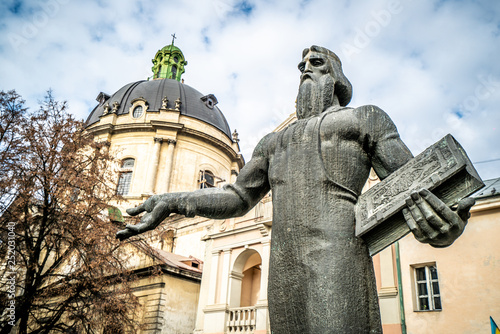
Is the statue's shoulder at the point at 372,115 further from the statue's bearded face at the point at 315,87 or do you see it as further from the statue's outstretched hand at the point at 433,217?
the statue's outstretched hand at the point at 433,217

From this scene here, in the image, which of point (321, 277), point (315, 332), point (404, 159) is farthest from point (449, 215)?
point (315, 332)

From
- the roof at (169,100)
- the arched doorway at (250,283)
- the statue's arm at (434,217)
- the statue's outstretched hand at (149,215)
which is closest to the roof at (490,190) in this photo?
the arched doorway at (250,283)

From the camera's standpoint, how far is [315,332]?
245cm

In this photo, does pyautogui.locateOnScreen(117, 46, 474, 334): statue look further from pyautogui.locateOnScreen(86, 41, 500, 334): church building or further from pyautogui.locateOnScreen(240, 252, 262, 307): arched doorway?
pyautogui.locateOnScreen(240, 252, 262, 307): arched doorway

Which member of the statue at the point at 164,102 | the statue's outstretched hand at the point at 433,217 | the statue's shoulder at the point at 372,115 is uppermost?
the statue at the point at 164,102

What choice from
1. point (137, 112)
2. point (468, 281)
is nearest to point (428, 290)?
point (468, 281)

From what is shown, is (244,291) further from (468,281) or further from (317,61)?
(317,61)

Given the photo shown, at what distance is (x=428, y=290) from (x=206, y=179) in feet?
85.8

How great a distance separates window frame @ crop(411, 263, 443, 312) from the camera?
1479 centimetres

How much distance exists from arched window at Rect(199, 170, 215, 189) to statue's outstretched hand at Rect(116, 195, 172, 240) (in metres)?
34.3

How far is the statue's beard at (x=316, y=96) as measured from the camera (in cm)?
320

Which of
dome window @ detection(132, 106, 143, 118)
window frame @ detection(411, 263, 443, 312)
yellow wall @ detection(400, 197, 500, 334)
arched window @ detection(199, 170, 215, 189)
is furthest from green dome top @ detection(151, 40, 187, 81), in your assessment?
yellow wall @ detection(400, 197, 500, 334)

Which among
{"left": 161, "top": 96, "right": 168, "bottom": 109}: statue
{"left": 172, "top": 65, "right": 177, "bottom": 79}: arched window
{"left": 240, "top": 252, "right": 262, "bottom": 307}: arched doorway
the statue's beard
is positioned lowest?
the statue's beard

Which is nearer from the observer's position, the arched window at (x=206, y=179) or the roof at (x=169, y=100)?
the arched window at (x=206, y=179)
